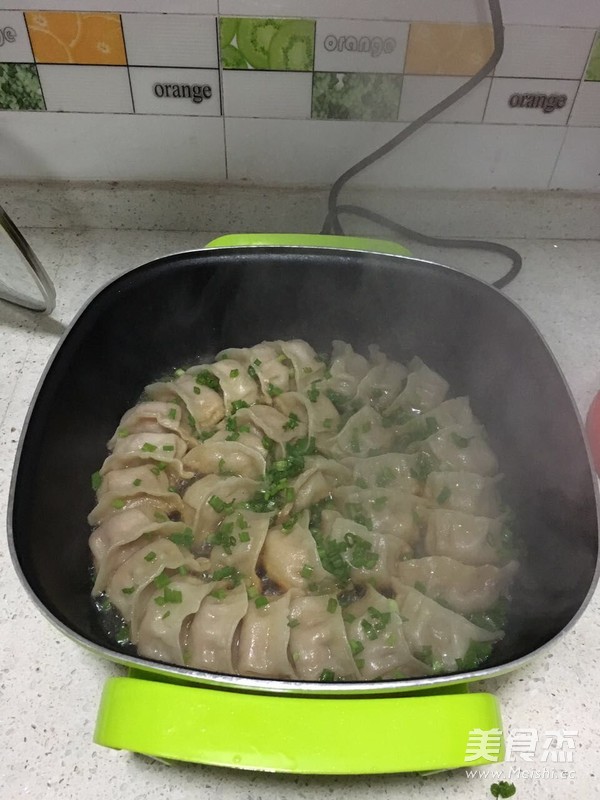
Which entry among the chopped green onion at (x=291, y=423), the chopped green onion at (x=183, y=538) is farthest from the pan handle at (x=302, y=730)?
the chopped green onion at (x=291, y=423)

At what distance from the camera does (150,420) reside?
1.12m

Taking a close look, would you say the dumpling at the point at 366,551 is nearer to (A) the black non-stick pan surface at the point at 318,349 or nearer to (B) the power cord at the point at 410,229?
(A) the black non-stick pan surface at the point at 318,349

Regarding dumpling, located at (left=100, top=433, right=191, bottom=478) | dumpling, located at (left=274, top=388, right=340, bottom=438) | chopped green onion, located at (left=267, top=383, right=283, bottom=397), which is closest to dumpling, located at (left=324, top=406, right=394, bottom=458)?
dumpling, located at (left=274, top=388, right=340, bottom=438)

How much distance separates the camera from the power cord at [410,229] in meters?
1.08

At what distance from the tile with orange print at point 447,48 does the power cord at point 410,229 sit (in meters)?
0.02

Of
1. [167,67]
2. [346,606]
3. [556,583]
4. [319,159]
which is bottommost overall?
[346,606]

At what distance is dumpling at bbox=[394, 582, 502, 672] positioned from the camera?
862 mm

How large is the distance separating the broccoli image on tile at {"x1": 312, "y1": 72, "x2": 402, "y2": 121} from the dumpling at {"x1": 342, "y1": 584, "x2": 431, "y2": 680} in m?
0.83

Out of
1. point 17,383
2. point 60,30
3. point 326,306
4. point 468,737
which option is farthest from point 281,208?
point 468,737

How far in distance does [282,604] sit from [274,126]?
32.7 inches

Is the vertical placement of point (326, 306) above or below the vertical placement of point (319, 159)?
below

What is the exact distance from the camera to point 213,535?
1.00m

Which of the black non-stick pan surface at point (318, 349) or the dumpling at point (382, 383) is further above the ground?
the black non-stick pan surface at point (318, 349)

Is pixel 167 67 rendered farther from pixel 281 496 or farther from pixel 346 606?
pixel 346 606
